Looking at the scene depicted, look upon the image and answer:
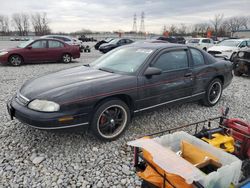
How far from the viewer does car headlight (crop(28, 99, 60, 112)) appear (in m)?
2.87

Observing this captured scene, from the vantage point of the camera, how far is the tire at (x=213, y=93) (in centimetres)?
484

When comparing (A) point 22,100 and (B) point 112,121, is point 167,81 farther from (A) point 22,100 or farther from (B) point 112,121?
(A) point 22,100

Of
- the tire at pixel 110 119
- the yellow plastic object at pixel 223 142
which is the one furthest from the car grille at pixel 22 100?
the yellow plastic object at pixel 223 142

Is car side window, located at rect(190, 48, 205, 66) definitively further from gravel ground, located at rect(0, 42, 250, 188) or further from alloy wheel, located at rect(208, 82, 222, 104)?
gravel ground, located at rect(0, 42, 250, 188)

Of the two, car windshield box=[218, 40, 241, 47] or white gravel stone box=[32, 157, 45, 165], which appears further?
car windshield box=[218, 40, 241, 47]

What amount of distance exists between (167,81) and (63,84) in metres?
1.74

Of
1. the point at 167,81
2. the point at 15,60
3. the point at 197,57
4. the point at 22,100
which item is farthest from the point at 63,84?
the point at 15,60

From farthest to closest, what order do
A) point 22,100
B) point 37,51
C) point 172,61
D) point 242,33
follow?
point 242,33
point 37,51
point 172,61
point 22,100

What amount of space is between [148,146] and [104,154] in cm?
113

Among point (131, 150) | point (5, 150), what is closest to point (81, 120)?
point (131, 150)

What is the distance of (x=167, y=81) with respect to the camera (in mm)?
3871

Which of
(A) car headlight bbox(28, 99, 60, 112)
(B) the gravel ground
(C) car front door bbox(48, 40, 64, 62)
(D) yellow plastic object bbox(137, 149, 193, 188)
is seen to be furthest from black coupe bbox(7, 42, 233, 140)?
(C) car front door bbox(48, 40, 64, 62)

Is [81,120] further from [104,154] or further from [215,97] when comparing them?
[215,97]

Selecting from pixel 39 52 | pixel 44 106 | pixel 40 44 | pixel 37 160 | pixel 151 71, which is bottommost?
pixel 37 160
